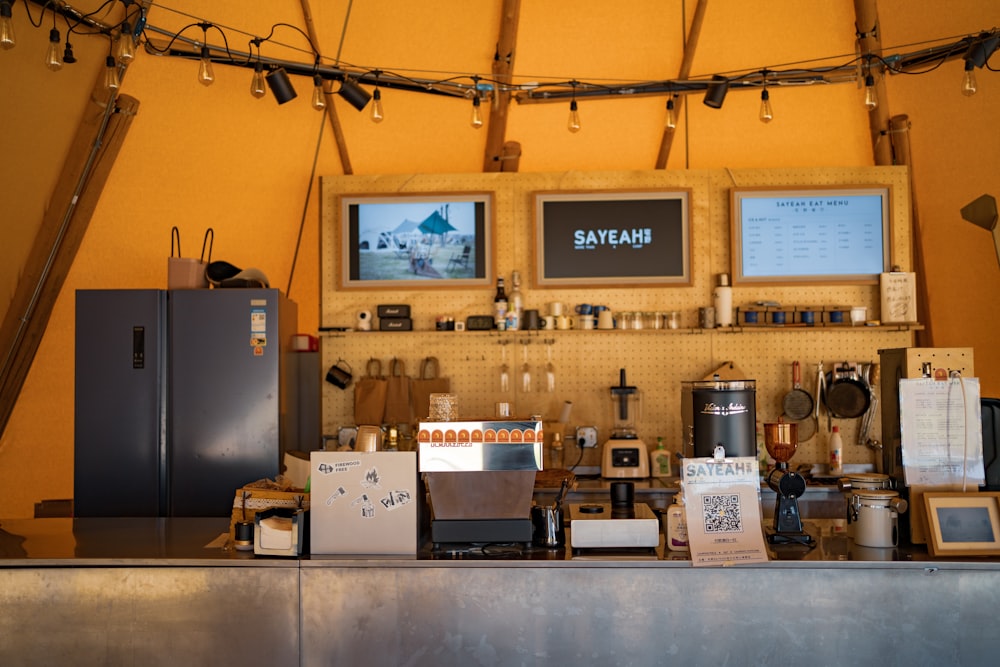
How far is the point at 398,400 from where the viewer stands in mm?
4973

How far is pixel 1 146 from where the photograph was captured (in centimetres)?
452

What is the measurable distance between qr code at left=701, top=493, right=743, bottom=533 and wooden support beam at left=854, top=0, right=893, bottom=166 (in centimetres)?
419

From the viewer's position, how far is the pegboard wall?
4.96 meters

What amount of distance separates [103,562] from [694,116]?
5.09m

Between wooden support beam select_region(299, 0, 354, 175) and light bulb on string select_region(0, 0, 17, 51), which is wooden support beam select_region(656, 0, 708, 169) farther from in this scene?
light bulb on string select_region(0, 0, 17, 51)

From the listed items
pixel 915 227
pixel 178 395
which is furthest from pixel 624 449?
pixel 915 227

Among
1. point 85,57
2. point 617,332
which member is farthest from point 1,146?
point 617,332

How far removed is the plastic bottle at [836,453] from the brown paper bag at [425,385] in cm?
216

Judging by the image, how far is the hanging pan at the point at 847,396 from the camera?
15.9 ft

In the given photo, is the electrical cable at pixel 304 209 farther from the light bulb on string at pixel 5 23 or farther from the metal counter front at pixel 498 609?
the metal counter front at pixel 498 609

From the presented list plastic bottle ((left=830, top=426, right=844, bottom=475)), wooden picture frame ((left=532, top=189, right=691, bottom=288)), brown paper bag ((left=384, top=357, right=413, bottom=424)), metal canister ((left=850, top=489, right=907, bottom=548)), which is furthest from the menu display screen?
metal canister ((left=850, top=489, right=907, bottom=548))

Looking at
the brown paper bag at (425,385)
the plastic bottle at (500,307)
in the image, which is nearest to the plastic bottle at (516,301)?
the plastic bottle at (500,307)

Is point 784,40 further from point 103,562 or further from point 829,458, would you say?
point 103,562

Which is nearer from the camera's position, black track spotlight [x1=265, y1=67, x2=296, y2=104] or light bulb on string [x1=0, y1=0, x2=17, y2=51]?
light bulb on string [x1=0, y1=0, x2=17, y2=51]
